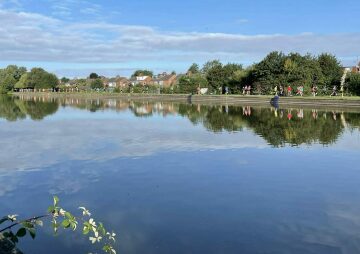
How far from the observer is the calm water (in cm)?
746

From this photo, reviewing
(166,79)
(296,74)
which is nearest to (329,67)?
(296,74)

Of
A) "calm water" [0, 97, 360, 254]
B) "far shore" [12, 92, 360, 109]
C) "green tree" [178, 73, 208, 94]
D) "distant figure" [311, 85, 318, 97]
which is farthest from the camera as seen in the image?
"green tree" [178, 73, 208, 94]

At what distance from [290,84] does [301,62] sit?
3.82 m

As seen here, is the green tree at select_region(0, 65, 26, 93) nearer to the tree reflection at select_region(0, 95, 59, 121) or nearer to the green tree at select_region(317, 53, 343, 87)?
the tree reflection at select_region(0, 95, 59, 121)

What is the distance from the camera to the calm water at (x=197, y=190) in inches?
294

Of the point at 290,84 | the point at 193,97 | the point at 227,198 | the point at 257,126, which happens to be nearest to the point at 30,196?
the point at 227,198

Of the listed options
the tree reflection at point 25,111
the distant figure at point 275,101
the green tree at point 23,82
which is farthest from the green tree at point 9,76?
the distant figure at point 275,101

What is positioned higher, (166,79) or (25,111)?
(166,79)

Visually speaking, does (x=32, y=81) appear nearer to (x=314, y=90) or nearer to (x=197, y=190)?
(x=314, y=90)

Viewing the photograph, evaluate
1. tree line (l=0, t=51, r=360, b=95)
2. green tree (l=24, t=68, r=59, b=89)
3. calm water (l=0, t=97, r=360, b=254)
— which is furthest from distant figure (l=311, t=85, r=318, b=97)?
green tree (l=24, t=68, r=59, b=89)

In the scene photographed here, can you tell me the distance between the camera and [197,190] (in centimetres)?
1091

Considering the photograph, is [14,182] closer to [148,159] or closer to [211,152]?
[148,159]

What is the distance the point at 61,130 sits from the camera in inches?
1027

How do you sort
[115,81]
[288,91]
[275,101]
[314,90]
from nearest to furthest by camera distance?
[275,101] < [314,90] < [288,91] < [115,81]
